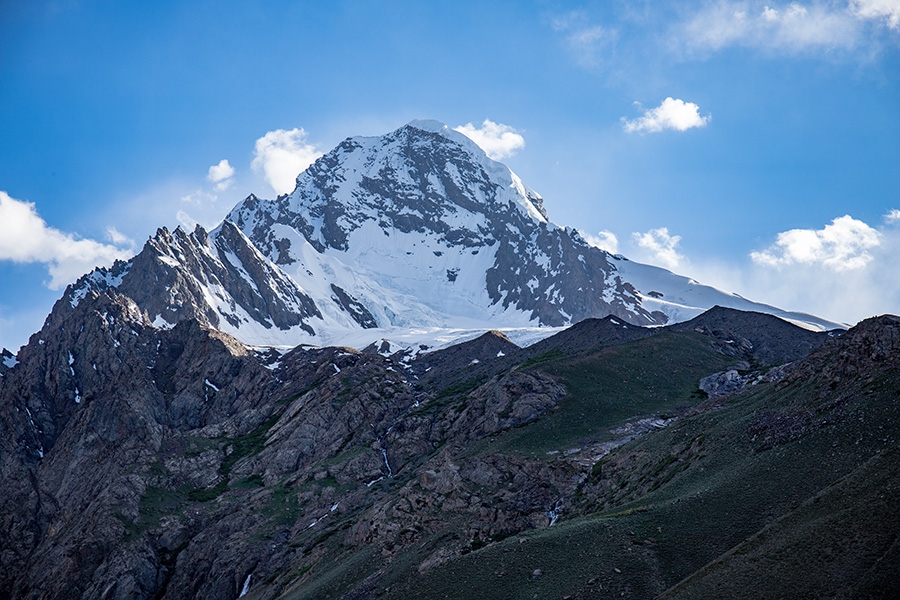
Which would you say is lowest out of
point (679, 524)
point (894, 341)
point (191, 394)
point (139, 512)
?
point (679, 524)

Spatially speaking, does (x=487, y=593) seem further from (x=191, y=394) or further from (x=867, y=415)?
(x=191, y=394)

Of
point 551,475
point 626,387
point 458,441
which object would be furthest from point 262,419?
point 551,475

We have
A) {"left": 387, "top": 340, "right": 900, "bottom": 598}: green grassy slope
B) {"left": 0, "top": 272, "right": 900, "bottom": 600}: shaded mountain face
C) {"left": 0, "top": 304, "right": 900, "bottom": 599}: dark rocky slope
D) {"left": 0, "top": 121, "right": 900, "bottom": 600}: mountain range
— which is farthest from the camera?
{"left": 0, "top": 304, "right": 900, "bottom": 599}: dark rocky slope

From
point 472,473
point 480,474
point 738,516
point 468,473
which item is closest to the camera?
point 738,516

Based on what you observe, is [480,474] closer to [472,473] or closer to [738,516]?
[472,473]

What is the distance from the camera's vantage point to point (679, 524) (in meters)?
55.9

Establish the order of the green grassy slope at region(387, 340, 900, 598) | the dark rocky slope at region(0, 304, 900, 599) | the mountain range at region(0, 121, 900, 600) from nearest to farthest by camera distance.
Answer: the green grassy slope at region(387, 340, 900, 598) → the mountain range at region(0, 121, 900, 600) → the dark rocky slope at region(0, 304, 900, 599)

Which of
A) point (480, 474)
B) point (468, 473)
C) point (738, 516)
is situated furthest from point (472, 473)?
point (738, 516)

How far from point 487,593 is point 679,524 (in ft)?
50.3

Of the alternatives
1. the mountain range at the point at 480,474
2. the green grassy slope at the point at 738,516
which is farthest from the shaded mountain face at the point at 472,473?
the mountain range at the point at 480,474

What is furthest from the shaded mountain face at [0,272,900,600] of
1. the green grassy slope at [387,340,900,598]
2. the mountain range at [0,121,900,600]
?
the mountain range at [0,121,900,600]

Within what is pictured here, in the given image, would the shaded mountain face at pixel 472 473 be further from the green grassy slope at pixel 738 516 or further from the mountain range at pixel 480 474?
the mountain range at pixel 480 474

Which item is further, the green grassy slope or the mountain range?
the mountain range

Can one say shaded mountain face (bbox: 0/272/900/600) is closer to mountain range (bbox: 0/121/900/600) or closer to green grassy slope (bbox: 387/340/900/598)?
green grassy slope (bbox: 387/340/900/598)
